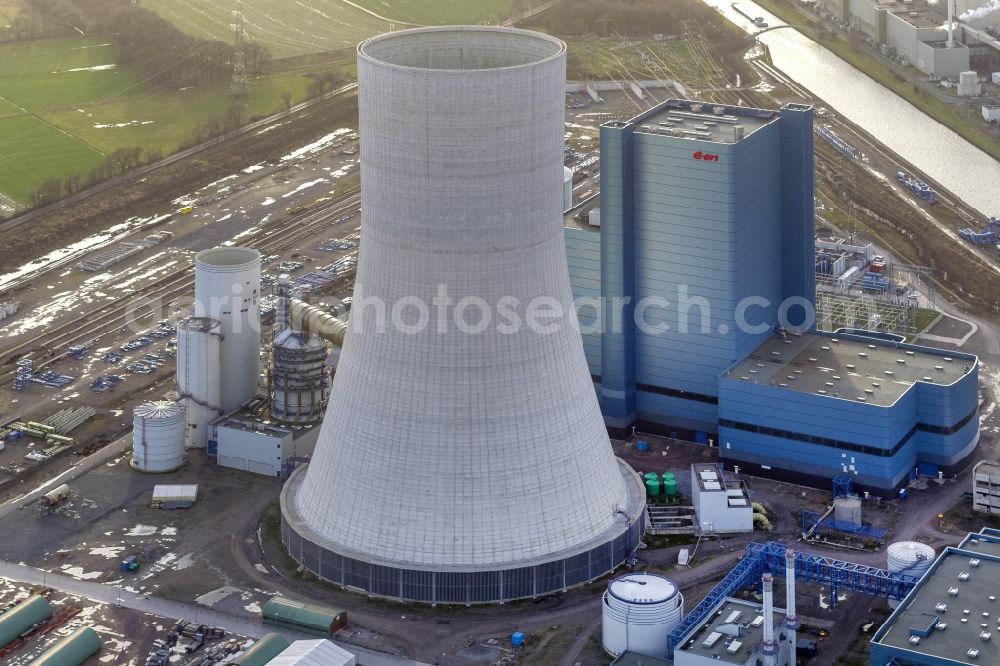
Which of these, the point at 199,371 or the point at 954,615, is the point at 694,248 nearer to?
the point at 199,371

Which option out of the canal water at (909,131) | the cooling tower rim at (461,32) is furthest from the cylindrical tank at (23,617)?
the canal water at (909,131)

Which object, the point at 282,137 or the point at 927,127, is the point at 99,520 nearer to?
the point at 282,137

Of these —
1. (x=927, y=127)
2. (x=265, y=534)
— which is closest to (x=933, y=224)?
(x=927, y=127)

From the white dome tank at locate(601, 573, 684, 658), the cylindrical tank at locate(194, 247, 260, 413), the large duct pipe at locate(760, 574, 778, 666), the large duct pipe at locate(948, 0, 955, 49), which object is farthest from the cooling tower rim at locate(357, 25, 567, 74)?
the large duct pipe at locate(948, 0, 955, 49)

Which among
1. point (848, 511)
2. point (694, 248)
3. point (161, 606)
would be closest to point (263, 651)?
point (161, 606)

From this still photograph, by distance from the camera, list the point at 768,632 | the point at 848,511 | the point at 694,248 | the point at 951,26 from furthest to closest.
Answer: the point at 951,26 → the point at 694,248 → the point at 848,511 → the point at 768,632
